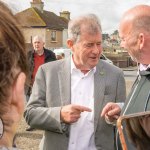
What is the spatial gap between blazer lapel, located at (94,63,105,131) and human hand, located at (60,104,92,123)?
0.73 ft

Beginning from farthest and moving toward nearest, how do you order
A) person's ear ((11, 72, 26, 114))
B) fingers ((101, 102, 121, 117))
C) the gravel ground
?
1. the gravel ground
2. fingers ((101, 102, 121, 117))
3. person's ear ((11, 72, 26, 114))

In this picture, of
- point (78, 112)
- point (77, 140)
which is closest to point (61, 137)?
point (77, 140)

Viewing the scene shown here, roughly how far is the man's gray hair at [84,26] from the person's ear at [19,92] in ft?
6.03

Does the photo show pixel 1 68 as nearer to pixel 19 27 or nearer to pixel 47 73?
pixel 19 27

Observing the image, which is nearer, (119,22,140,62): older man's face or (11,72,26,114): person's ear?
(11,72,26,114): person's ear

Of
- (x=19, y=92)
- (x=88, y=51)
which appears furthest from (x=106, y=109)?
(x=19, y=92)

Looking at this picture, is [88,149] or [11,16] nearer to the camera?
[11,16]

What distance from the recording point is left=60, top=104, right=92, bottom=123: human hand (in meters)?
2.48

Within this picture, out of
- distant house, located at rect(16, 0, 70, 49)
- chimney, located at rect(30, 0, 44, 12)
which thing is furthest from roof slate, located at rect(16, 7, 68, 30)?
chimney, located at rect(30, 0, 44, 12)

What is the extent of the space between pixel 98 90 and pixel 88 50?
32 centimetres

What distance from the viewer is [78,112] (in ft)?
8.31

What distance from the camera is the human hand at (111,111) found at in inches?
102

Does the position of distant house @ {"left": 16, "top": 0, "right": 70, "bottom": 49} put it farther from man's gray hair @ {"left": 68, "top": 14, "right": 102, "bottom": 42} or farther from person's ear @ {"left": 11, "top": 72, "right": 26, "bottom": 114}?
person's ear @ {"left": 11, "top": 72, "right": 26, "bottom": 114}

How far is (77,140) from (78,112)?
27 centimetres
